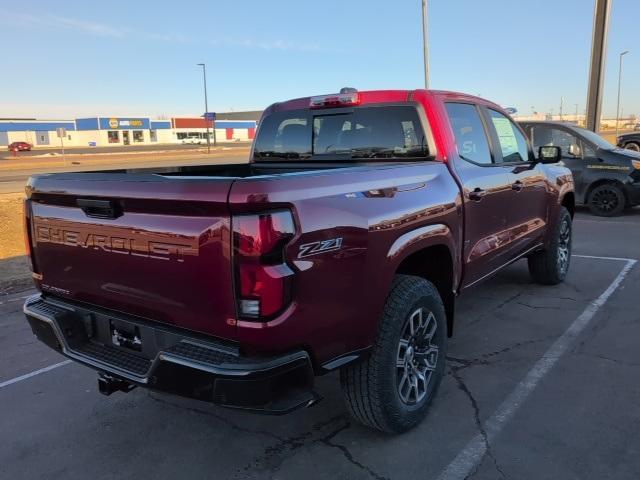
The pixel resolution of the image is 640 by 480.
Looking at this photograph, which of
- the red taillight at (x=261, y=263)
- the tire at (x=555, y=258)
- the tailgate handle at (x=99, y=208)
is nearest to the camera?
the red taillight at (x=261, y=263)

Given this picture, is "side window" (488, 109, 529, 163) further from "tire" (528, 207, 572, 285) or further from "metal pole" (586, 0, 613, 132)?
"metal pole" (586, 0, 613, 132)

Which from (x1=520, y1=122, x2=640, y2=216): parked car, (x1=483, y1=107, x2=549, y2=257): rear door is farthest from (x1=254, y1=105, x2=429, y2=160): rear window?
(x1=520, y1=122, x2=640, y2=216): parked car

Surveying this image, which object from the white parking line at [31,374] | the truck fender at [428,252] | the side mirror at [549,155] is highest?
the side mirror at [549,155]

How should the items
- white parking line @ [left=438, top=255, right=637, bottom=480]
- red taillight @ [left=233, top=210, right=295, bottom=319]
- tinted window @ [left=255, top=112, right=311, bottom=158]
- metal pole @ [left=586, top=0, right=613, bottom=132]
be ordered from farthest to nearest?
1. metal pole @ [left=586, top=0, right=613, bottom=132]
2. tinted window @ [left=255, top=112, right=311, bottom=158]
3. white parking line @ [left=438, top=255, right=637, bottom=480]
4. red taillight @ [left=233, top=210, right=295, bottom=319]

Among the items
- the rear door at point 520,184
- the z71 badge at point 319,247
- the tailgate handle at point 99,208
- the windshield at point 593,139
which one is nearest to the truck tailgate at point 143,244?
the tailgate handle at point 99,208

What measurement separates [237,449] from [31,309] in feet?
4.67

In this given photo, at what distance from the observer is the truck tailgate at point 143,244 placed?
2295 mm

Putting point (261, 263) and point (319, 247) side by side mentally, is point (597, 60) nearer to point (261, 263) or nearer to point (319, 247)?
point (319, 247)

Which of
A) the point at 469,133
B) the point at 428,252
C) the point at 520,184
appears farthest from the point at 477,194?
the point at 520,184

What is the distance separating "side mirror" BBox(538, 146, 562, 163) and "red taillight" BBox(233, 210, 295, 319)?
12.2ft

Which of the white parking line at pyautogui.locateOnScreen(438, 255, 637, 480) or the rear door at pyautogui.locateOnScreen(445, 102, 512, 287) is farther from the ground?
the rear door at pyautogui.locateOnScreen(445, 102, 512, 287)

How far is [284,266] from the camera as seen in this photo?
2270 millimetres

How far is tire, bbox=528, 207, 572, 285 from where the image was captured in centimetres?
585

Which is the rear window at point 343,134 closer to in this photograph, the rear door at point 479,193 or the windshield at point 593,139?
the rear door at point 479,193
